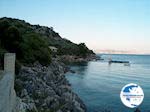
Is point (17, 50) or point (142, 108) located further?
point (17, 50)

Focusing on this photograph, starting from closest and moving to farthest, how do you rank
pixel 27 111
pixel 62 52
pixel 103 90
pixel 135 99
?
pixel 135 99 → pixel 27 111 → pixel 103 90 → pixel 62 52

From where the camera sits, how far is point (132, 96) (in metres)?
4.43

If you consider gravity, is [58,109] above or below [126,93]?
below

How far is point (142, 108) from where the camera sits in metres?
25.7

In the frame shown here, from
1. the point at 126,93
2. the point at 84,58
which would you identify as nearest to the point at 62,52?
the point at 84,58

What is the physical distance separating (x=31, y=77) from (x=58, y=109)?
15.4ft

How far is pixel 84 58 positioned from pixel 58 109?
312 ft

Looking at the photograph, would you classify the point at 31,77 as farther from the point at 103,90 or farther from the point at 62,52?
the point at 62,52

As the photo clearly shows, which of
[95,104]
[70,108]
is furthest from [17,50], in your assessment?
[70,108]

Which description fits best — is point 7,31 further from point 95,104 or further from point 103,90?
point 103,90

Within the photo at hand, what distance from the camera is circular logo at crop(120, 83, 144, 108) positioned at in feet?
14.4

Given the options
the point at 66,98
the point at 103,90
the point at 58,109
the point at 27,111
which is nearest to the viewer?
the point at 27,111

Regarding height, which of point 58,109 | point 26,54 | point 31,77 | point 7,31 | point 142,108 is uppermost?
point 7,31

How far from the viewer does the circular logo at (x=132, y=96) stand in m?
4.39
